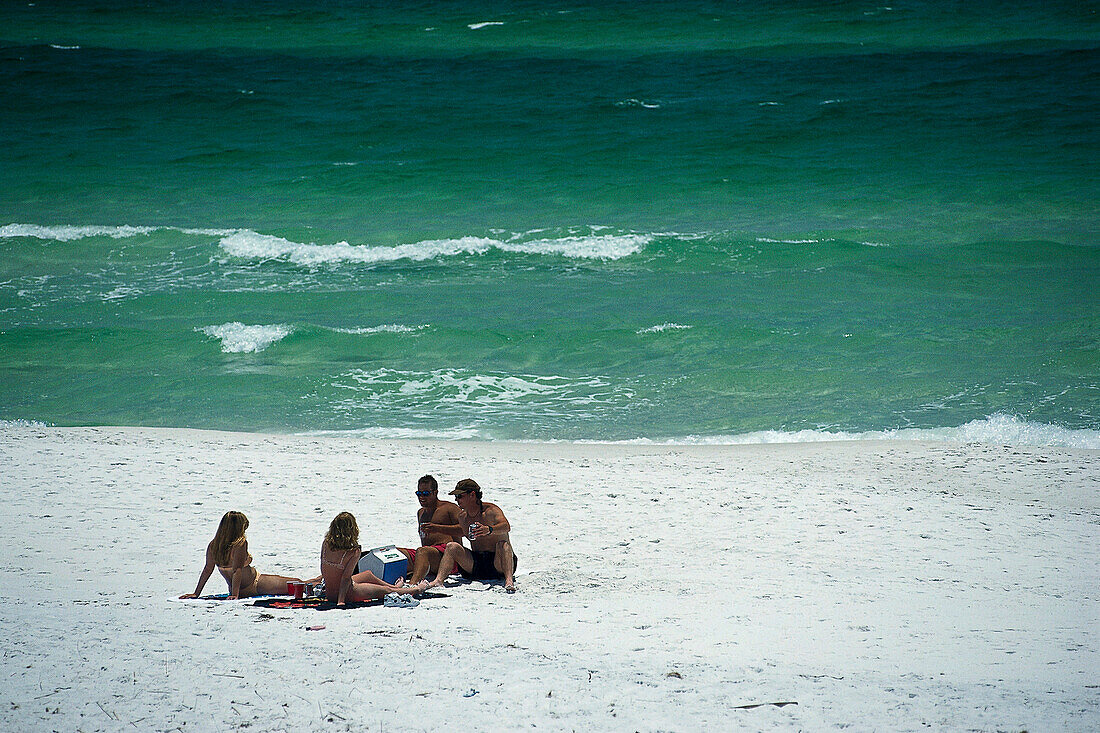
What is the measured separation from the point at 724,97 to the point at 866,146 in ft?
19.2

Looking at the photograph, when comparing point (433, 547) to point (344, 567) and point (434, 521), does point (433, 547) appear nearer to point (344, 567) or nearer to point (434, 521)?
point (434, 521)

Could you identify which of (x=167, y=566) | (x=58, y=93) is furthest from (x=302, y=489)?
(x=58, y=93)

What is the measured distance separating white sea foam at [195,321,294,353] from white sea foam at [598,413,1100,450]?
21.8 ft

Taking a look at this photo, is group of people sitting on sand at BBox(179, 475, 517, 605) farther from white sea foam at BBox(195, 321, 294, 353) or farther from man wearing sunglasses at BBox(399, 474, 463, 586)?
white sea foam at BBox(195, 321, 294, 353)

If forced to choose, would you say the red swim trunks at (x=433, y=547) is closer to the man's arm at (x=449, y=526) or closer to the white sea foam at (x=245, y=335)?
the man's arm at (x=449, y=526)

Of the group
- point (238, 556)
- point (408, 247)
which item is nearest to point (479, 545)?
point (238, 556)

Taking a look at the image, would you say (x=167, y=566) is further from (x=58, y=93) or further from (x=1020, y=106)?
(x=58, y=93)

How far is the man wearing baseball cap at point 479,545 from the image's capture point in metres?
6.85

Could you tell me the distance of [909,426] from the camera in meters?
11.6

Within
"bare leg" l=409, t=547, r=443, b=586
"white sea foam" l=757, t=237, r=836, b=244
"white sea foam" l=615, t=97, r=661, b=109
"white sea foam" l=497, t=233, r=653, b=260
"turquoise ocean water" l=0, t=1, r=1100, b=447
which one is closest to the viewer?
"bare leg" l=409, t=547, r=443, b=586

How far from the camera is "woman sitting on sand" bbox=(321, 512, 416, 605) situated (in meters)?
6.33

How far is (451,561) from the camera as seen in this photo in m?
6.89

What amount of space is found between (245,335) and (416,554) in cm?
976


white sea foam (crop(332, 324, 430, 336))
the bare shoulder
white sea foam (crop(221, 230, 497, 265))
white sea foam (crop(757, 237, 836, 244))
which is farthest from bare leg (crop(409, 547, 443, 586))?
white sea foam (crop(757, 237, 836, 244))
